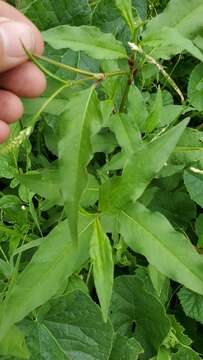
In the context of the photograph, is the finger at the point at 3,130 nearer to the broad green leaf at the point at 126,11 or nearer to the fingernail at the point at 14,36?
the fingernail at the point at 14,36

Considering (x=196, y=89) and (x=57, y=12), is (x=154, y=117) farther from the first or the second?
(x=57, y=12)

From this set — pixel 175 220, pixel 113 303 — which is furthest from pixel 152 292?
pixel 175 220

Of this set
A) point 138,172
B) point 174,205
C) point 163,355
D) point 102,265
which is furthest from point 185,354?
point 138,172

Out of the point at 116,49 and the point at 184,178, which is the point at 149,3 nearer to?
the point at 184,178

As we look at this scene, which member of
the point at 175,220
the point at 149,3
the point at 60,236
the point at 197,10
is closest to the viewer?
the point at 60,236

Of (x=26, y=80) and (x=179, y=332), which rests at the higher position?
(x=26, y=80)

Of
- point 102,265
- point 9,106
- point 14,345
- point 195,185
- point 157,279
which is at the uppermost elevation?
point 9,106

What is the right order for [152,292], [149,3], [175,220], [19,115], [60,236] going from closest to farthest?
[60,236] < [19,115] < [152,292] < [175,220] < [149,3]
